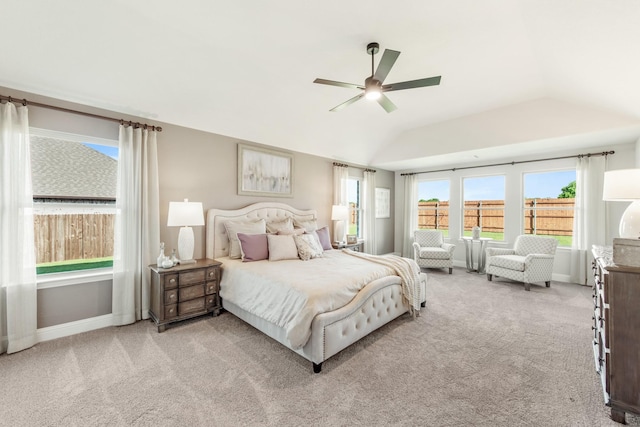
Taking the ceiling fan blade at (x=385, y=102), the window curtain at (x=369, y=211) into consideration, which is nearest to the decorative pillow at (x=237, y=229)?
the ceiling fan blade at (x=385, y=102)

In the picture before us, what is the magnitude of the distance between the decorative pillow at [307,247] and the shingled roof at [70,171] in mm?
2375

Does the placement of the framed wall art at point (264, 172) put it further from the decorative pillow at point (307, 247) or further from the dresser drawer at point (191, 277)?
the dresser drawer at point (191, 277)

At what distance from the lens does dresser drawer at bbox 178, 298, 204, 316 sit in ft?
10.1

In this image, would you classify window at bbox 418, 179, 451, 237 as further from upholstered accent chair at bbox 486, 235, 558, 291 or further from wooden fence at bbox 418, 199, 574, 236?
upholstered accent chair at bbox 486, 235, 558, 291

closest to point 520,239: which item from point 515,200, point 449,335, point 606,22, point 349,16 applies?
point 515,200

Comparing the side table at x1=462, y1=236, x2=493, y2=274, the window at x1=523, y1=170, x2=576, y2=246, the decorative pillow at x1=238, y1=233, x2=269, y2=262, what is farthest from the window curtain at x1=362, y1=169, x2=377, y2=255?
the decorative pillow at x1=238, y1=233, x2=269, y2=262

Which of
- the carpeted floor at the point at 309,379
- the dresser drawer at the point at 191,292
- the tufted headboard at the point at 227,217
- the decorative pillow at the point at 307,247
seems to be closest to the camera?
the carpeted floor at the point at 309,379

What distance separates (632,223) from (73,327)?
5625 millimetres

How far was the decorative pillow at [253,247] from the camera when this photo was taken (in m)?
3.54

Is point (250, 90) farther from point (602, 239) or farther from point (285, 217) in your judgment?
point (602, 239)

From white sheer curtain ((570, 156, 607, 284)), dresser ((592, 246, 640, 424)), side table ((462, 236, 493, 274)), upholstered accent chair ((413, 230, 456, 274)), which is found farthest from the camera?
side table ((462, 236, 493, 274))

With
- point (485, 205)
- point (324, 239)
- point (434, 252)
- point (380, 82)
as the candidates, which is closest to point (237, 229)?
point (324, 239)

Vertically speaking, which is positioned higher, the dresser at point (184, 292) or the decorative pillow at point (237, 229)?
the decorative pillow at point (237, 229)

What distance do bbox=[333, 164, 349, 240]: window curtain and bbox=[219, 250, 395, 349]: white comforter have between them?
7.45ft
